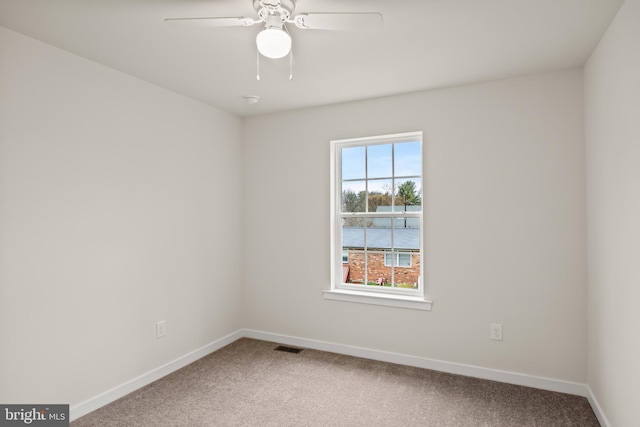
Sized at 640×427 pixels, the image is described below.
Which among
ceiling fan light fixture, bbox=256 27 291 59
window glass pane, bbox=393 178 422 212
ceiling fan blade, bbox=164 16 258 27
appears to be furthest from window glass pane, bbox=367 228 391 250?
ceiling fan blade, bbox=164 16 258 27

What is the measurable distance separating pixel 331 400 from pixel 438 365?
1064mm

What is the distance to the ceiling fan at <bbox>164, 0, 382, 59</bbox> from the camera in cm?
171

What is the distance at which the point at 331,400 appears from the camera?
2.63m

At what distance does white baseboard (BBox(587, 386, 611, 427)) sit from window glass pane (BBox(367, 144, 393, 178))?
7.45ft

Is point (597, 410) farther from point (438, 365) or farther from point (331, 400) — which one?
point (331, 400)

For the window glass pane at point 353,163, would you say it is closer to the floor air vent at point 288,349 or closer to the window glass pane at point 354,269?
the window glass pane at point 354,269

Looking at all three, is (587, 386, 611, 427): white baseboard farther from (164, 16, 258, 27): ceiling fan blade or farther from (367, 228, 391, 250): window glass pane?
(164, 16, 258, 27): ceiling fan blade

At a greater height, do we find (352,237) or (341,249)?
(352,237)

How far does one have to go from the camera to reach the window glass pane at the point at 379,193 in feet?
11.4

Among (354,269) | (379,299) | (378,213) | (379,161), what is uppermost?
(379,161)

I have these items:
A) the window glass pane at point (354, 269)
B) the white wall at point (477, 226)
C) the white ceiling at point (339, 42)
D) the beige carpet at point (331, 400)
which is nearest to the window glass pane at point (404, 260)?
the white wall at point (477, 226)

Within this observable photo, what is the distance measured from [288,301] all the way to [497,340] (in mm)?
1988

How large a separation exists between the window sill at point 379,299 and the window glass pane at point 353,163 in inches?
45.6

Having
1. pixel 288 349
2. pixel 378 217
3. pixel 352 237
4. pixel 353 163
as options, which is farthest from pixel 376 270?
pixel 288 349
